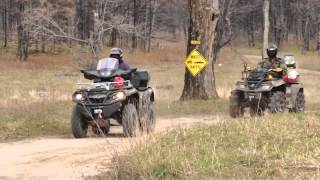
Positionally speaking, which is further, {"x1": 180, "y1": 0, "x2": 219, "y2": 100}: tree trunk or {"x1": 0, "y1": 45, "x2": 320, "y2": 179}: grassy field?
{"x1": 180, "y1": 0, "x2": 219, "y2": 100}: tree trunk

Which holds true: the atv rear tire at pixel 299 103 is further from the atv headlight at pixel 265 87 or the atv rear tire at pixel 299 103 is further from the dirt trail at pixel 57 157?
the dirt trail at pixel 57 157

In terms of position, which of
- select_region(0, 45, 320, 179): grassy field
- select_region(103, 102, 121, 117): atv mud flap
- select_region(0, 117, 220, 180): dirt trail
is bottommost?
select_region(0, 117, 220, 180): dirt trail

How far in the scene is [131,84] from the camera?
43.5ft

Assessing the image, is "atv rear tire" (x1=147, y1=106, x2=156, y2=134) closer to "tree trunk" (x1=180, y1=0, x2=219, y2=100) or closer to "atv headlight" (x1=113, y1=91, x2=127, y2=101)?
"atv headlight" (x1=113, y1=91, x2=127, y2=101)

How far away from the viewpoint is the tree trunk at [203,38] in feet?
66.2

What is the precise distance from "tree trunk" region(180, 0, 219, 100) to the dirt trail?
8.47 m

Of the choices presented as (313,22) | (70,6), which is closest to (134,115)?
(70,6)

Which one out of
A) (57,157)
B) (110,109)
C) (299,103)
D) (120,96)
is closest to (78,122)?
(110,109)

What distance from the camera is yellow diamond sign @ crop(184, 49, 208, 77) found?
20.3 meters

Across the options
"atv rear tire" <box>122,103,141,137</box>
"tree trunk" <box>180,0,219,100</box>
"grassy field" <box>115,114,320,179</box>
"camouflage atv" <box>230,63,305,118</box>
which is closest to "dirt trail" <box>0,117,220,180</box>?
"atv rear tire" <box>122,103,141,137</box>

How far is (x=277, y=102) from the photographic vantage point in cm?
1523

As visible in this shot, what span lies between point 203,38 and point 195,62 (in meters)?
0.82

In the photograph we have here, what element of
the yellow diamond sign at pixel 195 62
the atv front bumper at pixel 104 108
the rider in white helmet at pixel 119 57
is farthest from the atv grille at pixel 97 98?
the yellow diamond sign at pixel 195 62

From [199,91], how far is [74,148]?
33.6 feet
